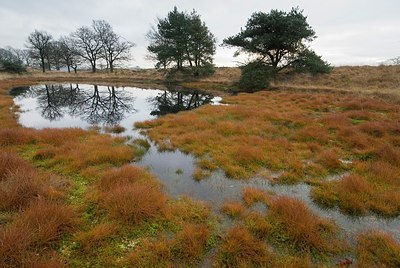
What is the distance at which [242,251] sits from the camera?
3912 millimetres

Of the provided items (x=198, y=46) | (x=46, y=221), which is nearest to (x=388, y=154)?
(x=46, y=221)

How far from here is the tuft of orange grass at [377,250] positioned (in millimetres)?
3709

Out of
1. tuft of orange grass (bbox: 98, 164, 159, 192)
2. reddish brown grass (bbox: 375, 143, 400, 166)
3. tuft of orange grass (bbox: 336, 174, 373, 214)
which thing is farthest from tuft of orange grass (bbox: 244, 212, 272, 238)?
reddish brown grass (bbox: 375, 143, 400, 166)

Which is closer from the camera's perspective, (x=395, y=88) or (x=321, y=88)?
(x=395, y=88)

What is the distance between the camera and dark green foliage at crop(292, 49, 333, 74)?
26016 millimetres

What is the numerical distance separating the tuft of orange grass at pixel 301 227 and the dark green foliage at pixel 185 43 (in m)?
38.0

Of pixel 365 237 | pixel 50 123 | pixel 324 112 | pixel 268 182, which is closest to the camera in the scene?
pixel 365 237

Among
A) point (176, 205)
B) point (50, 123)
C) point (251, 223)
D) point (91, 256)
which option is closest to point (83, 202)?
point (91, 256)

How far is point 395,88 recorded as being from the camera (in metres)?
21.3

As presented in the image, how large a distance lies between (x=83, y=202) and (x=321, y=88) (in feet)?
88.3

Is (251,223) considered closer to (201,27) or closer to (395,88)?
(395,88)

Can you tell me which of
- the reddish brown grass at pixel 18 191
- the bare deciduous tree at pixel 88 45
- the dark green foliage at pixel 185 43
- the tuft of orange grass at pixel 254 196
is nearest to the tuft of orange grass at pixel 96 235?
the reddish brown grass at pixel 18 191

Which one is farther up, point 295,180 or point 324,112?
→ point 324,112

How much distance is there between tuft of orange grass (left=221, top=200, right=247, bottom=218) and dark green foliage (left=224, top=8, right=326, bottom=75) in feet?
81.3
